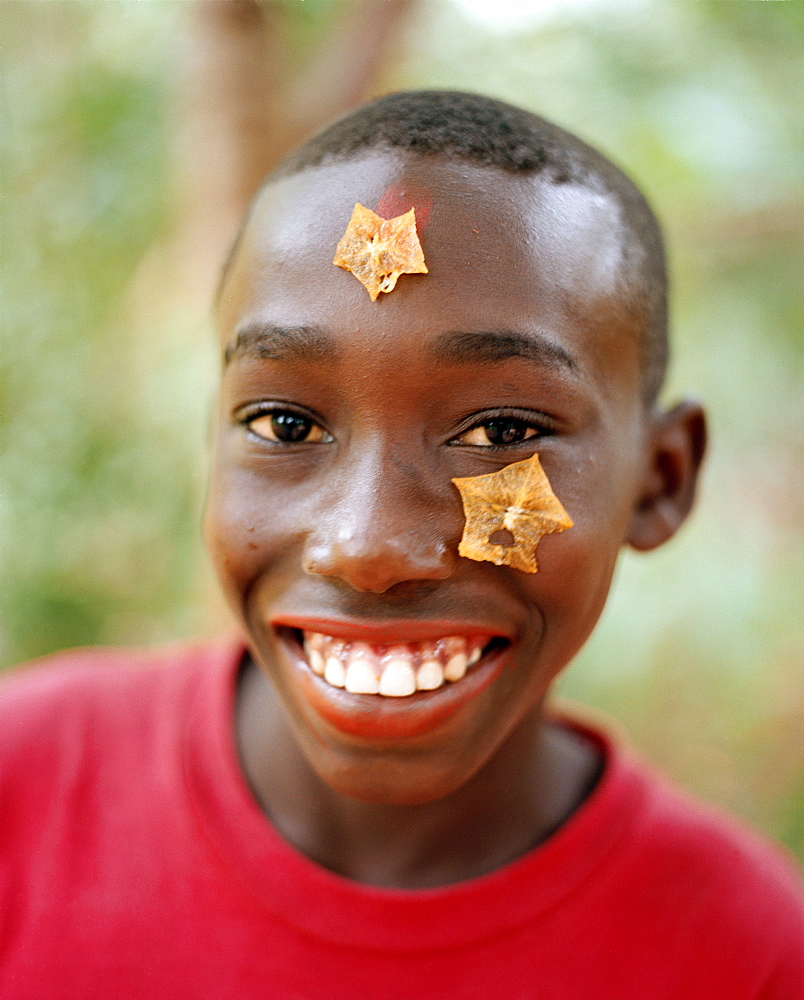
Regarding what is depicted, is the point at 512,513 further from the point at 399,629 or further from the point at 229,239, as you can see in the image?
the point at 229,239

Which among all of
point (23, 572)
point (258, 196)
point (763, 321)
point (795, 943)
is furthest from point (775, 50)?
point (23, 572)

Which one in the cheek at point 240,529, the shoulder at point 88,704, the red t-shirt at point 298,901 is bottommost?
the red t-shirt at point 298,901

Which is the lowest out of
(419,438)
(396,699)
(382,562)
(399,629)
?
(396,699)

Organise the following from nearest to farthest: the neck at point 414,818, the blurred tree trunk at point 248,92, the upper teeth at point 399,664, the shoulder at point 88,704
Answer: the upper teeth at point 399,664
the neck at point 414,818
the shoulder at point 88,704
the blurred tree trunk at point 248,92

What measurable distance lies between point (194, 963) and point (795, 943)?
0.99m

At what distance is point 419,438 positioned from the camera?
1.23 metres

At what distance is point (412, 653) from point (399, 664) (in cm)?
3

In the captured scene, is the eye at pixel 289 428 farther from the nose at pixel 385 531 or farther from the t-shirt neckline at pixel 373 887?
the t-shirt neckline at pixel 373 887

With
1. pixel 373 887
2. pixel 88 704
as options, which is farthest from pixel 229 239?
pixel 373 887

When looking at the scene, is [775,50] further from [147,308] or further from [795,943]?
[795,943]

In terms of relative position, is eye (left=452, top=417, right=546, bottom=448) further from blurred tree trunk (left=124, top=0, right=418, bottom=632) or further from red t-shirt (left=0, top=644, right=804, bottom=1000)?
blurred tree trunk (left=124, top=0, right=418, bottom=632)

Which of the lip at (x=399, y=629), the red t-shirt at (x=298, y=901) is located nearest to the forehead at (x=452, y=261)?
the lip at (x=399, y=629)

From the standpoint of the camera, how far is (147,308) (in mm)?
3070

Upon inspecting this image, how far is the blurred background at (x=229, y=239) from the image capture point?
2695 millimetres
